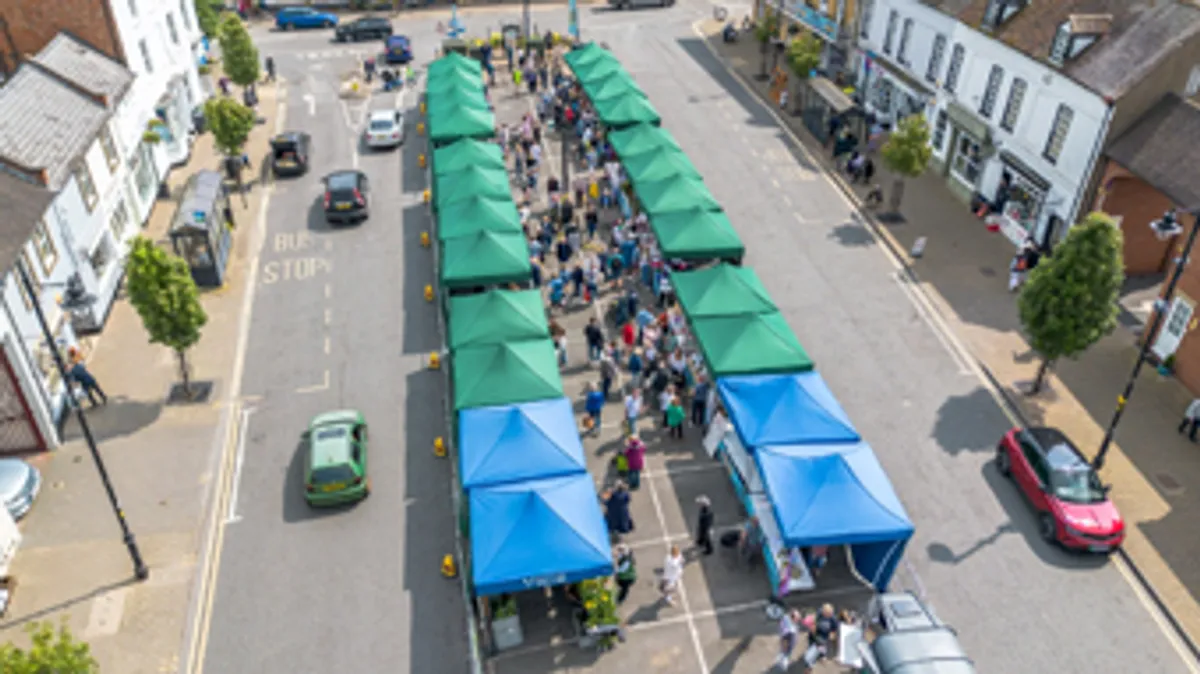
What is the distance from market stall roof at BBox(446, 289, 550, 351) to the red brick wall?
20216 mm

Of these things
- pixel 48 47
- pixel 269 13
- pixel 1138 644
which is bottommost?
pixel 1138 644

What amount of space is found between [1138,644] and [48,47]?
38737mm

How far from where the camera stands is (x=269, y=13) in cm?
6281

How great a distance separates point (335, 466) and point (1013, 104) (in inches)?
1107

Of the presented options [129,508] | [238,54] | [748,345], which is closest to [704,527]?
[748,345]

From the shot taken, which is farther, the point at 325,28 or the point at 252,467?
the point at 325,28

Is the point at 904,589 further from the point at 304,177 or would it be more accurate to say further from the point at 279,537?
the point at 304,177

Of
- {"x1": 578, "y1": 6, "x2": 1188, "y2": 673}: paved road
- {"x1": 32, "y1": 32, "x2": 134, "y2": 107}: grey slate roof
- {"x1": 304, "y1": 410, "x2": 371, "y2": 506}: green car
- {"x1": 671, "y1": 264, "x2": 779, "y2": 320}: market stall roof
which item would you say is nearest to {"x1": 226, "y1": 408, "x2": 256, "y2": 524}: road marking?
{"x1": 304, "y1": 410, "x2": 371, "y2": 506}: green car

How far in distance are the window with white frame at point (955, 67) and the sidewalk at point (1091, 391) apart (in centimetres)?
458

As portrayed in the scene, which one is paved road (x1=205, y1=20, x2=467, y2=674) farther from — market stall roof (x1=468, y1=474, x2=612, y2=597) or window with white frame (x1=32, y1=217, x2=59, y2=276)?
window with white frame (x1=32, y1=217, x2=59, y2=276)

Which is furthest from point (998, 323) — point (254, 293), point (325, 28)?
point (325, 28)

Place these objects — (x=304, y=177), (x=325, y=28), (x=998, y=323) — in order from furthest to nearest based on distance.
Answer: (x=325, y=28)
(x=304, y=177)
(x=998, y=323)

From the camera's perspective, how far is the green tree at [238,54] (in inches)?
1721

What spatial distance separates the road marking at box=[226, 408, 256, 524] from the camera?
21.8 metres
